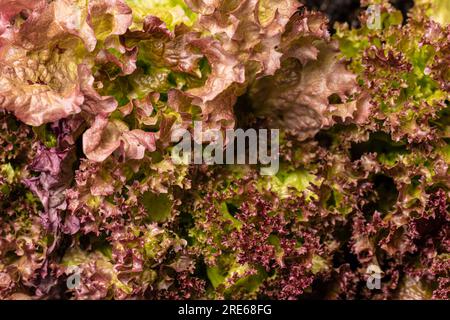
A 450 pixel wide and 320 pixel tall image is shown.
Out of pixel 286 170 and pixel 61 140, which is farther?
pixel 286 170

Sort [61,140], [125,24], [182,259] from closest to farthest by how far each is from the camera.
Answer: [125,24] < [61,140] < [182,259]

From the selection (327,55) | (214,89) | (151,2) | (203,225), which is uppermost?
(151,2)

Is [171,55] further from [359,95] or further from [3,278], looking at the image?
A: [3,278]

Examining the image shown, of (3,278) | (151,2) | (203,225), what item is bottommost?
(3,278)

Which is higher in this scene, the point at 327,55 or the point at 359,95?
the point at 327,55

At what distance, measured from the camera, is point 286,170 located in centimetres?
191

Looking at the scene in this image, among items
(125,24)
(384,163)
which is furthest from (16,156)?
(384,163)

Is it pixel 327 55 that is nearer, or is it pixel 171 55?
pixel 171 55

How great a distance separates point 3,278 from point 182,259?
0.50 meters

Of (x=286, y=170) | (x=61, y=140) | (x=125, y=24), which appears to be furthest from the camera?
(x=286, y=170)

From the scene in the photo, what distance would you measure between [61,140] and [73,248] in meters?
0.34

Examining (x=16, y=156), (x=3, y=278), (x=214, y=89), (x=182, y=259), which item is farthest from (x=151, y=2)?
(x=3, y=278)

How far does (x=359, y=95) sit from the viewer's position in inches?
72.6

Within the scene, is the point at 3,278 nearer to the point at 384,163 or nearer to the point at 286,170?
the point at 286,170
